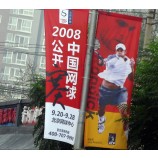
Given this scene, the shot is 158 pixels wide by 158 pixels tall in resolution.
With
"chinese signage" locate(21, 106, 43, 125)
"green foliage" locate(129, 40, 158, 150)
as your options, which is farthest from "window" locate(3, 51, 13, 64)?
"green foliage" locate(129, 40, 158, 150)

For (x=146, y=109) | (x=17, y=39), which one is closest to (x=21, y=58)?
(x=17, y=39)

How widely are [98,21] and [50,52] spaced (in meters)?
1.04

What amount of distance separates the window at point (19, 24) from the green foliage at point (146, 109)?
4740cm

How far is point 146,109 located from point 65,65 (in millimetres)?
2117

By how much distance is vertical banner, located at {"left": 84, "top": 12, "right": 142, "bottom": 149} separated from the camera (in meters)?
8.27

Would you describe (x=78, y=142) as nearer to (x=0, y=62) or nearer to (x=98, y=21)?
(x=98, y=21)

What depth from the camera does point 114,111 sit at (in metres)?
8.35

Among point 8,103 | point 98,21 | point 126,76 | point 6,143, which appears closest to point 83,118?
point 126,76

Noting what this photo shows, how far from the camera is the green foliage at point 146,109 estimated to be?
9.21 meters

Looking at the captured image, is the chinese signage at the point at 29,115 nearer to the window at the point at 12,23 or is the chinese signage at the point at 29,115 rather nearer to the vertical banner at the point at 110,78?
the vertical banner at the point at 110,78

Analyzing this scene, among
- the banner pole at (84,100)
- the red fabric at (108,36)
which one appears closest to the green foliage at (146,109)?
the red fabric at (108,36)

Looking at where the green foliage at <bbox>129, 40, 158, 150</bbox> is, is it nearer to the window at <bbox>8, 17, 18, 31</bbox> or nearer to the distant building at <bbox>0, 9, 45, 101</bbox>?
the distant building at <bbox>0, 9, 45, 101</bbox>

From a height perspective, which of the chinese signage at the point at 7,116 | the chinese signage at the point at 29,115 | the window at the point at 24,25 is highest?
the window at the point at 24,25

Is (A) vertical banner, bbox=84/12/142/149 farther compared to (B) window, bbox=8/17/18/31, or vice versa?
(B) window, bbox=8/17/18/31
